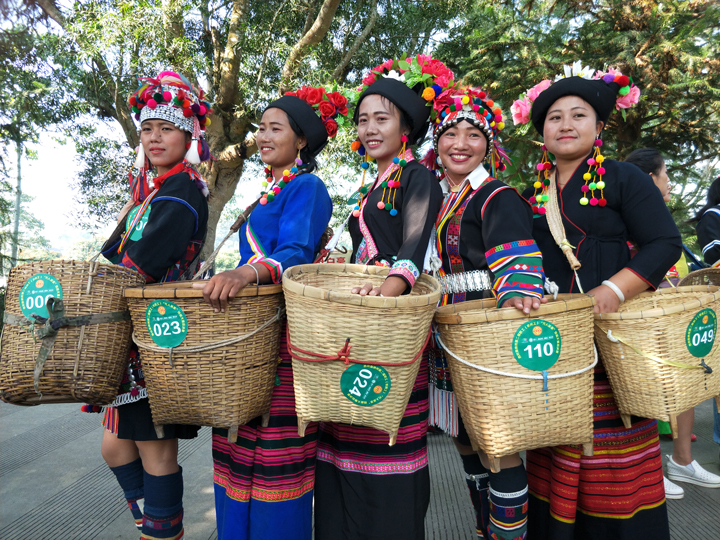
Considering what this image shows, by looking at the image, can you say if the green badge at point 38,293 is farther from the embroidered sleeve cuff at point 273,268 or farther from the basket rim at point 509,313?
the basket rim at point 509,313

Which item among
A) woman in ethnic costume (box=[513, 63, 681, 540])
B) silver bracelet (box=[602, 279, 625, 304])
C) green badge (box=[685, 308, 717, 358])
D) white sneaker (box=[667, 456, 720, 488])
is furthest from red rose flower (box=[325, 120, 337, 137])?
white sneaker (box=[667, 456, 720, 488])

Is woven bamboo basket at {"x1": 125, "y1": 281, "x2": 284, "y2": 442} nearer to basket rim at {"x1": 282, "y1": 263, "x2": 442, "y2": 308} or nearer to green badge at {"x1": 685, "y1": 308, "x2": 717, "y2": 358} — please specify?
basket rim at {"x1": 282, "y1": 263, "x2": 442, "y2": 308}

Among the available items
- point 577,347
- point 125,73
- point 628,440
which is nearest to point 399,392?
point 577,347

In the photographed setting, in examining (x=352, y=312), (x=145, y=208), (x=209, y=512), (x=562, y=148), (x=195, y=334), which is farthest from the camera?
(x=209, y=512)

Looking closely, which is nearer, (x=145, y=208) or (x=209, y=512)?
(x=145, y=208)

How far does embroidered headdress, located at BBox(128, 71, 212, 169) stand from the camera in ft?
7.58

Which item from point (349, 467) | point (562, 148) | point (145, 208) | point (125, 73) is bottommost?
point (349, 467)

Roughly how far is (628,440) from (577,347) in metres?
0.57

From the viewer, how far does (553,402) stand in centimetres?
158

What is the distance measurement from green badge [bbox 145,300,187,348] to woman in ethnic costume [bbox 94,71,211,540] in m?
0.37

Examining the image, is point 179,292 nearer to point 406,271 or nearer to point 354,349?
point 354,349

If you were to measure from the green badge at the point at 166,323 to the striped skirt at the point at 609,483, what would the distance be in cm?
150

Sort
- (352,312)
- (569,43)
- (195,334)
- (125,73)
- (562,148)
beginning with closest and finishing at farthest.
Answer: (352,312) < (195,334) < (562,148) < (569,43) < (125,73)

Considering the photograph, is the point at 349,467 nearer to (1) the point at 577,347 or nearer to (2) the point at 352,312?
(2) the point at 352,312
